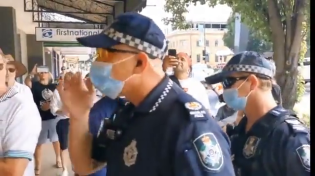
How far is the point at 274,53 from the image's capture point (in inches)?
205

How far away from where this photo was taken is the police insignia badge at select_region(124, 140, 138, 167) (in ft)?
5.40

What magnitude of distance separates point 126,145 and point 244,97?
93 centimetres

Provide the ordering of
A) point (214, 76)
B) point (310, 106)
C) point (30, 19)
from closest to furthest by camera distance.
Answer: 1. point (310, 106)
2. point (214, 76)
3. point (30, 19)

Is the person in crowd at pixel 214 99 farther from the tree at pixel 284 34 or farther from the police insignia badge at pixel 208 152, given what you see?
the police insignia badge at pixel 208 152

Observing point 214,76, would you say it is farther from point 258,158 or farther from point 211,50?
point 211,50

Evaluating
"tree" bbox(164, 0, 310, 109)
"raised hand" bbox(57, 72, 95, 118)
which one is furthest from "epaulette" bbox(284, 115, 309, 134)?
"tree" bbox(164, 0, 310, 109)

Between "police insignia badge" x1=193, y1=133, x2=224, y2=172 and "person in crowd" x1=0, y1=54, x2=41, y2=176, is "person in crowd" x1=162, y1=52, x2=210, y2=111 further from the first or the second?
"police insignia badge" x1=193, y1=133, x2=224, y2=172

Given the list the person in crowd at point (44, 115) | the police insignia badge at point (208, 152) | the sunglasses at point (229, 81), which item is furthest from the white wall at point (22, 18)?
the police insignia badge at point (208, 152)

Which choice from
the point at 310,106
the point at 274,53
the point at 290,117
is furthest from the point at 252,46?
the point at 310,106

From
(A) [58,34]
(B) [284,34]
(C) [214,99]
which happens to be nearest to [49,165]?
(C) [214,99]

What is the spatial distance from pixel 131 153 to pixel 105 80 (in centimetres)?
37

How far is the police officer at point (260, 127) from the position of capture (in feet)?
6.30

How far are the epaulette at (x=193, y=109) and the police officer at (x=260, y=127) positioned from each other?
447 millimetres

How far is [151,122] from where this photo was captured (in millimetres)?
1646
